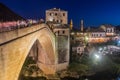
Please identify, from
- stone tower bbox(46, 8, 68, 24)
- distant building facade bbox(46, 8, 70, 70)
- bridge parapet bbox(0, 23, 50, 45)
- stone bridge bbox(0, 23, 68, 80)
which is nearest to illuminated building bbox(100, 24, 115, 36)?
stone tower bbox(46, 8, 68, 24)

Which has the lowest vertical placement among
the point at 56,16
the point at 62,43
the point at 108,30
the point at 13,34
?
the point at 62,43

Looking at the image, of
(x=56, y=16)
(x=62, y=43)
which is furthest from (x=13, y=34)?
(x=56, y=16)

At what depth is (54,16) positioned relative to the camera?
189 ft

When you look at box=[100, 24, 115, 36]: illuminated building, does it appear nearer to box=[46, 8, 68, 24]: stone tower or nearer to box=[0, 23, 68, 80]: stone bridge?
box=[46, 8, 68, 24]: stone tower

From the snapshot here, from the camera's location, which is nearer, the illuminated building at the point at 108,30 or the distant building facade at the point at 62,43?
the distant building facade at the point at 62,43

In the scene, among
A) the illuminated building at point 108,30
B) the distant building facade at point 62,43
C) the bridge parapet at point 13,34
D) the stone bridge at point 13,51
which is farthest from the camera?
the illuminated building at point 108,30

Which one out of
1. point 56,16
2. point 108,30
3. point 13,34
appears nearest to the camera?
point 13,34

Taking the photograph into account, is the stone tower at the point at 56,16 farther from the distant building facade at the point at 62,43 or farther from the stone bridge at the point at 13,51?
the stone bridge at the point at 13,51

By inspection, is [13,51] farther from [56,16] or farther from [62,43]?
[56,16]

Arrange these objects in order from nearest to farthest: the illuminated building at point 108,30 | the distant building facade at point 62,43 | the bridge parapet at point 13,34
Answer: the bridge parapet at point 13,34, the distant building facade at point 62,43, the illuminated building at point 108,30

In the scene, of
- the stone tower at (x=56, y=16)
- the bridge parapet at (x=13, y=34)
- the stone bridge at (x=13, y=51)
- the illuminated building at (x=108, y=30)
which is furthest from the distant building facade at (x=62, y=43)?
the illuminated building at (x=108, y=30)

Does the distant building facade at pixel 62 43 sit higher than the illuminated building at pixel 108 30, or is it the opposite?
the illuminated building at pixel 108 30

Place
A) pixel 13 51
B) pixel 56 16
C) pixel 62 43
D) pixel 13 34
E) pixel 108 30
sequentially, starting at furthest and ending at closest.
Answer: pixel 108 30 → pixel 56 16 → pixel 62 43 → pixel 13 34 → pixel 13 51

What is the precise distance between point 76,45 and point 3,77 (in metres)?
43.2
